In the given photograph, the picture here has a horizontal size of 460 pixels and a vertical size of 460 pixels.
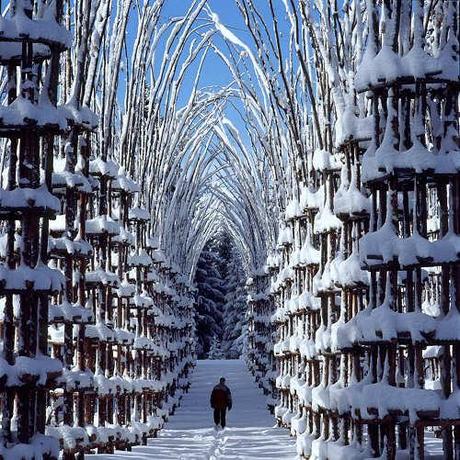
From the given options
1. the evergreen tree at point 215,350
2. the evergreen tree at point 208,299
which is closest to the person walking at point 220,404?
the evergreen tree at point 208,299

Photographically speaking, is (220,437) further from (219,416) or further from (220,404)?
(219,416)

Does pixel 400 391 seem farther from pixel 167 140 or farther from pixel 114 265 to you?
pixel 167 140

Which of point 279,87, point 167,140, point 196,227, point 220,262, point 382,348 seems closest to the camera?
point 382,348

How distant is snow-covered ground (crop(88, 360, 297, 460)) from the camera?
15609 millimetres

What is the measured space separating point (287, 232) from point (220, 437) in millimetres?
4490

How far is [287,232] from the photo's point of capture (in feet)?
68.7

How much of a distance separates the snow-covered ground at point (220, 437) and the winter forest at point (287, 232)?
0.17 meters

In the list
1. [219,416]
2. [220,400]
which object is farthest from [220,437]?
[219,416]

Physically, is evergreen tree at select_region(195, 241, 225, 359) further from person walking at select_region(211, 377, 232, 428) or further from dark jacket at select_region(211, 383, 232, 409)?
dark jacket at select_region(211, 383, 232, 409)

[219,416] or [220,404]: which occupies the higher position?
[220,404]

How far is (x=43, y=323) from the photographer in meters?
7.72

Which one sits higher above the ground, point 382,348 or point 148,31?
point 148,31

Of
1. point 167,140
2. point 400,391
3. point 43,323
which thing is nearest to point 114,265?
point 167,140

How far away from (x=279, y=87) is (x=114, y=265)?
441cm
